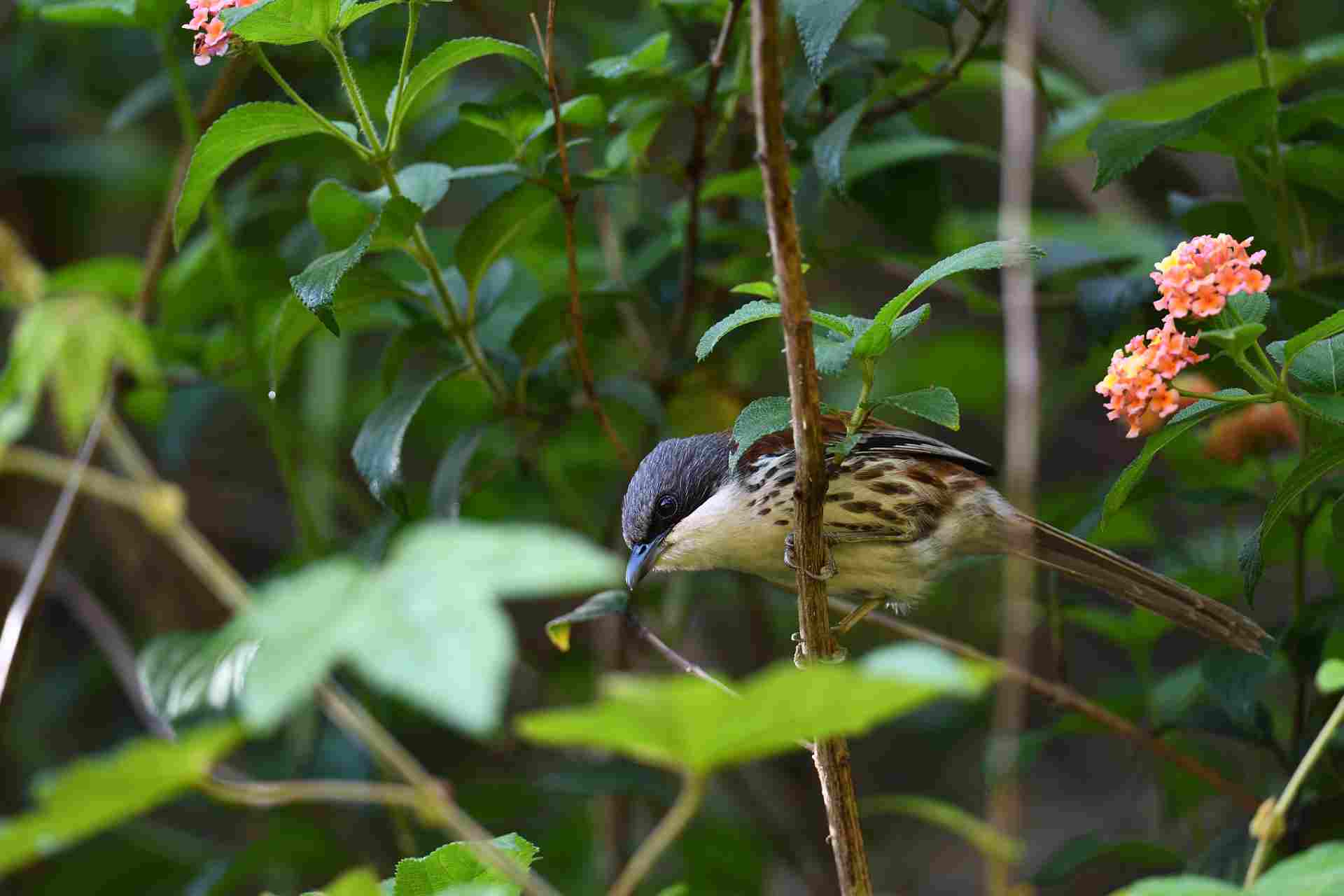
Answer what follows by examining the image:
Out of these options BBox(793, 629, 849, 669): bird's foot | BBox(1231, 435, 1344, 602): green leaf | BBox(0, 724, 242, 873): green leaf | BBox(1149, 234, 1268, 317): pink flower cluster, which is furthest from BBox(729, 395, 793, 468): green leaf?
BBox(0, 724, 242, 873): green leaf

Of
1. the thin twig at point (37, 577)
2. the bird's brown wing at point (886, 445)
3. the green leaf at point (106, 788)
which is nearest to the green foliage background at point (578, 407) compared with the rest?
the green leaf at point (106, 788)

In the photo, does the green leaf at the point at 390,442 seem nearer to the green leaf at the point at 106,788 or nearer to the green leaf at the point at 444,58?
the green leaf at the point at 444,58

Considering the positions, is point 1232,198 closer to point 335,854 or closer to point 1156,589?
point 1156,589

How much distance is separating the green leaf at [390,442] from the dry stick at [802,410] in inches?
45.4

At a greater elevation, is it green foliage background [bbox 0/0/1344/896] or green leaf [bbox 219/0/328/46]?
green leaf [bbox 219/0/328/46]

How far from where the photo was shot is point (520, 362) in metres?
3.77

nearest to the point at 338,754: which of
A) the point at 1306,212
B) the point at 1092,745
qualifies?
the point at 1306,212

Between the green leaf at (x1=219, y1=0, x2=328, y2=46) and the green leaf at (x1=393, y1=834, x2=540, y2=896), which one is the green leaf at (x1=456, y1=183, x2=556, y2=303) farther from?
the green leaf at (x1=393, y1=834, x2=540, y2=896)

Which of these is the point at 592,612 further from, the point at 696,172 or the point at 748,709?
the point at 748,709

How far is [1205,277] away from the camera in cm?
223

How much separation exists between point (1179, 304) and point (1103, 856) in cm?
197

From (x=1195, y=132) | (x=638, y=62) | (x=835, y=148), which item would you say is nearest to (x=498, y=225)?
(x=638, y=62)

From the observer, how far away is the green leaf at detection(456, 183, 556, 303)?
11.1 ft

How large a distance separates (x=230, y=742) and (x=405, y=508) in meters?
2.04
